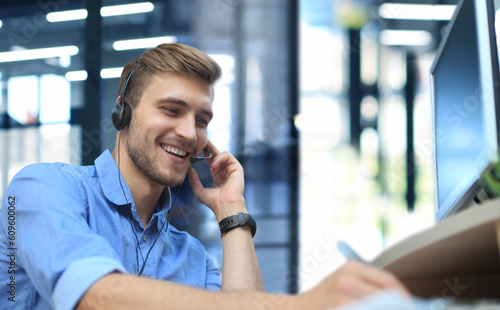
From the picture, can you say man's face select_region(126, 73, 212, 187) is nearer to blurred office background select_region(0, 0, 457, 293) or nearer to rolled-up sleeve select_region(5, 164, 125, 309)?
rolled-up sleeve select_region(5, 164, 125, 309)

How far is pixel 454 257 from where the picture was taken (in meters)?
0.59

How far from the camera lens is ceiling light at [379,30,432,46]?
10.5 feet

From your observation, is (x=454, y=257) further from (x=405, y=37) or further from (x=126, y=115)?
(x=405, y=37)

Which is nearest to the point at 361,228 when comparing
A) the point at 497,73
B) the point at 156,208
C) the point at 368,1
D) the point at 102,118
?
the point at 368,1

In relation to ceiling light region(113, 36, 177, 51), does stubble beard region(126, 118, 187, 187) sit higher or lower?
lower

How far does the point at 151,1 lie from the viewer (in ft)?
7.83

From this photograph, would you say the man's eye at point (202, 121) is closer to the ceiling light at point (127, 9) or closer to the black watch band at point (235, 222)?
the black watch band at point (235, 222)

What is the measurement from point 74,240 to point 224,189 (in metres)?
0.56

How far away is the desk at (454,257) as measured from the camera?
1.48 feet

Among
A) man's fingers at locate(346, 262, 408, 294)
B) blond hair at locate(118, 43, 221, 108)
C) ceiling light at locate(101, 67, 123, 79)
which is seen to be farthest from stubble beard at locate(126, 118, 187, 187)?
ceiling light at locate(101, 67, 123, 79)

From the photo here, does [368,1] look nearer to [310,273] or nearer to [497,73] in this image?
[310,273]

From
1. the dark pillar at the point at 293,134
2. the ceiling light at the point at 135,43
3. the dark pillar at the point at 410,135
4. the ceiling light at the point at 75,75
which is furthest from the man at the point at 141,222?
the dark pillar at the point at 410,135

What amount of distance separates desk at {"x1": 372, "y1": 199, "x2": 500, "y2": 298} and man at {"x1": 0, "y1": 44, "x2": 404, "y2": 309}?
0.12 meters

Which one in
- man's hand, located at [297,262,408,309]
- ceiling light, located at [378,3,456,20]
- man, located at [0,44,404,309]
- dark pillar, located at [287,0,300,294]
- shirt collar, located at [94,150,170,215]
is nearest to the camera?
man's hand, located at [297,262,408,309]
